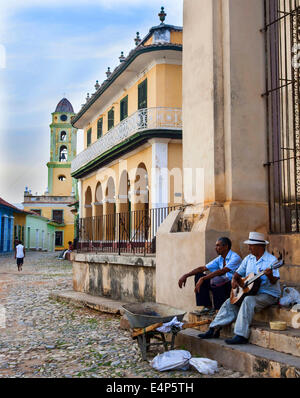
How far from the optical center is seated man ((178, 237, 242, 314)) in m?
6.09

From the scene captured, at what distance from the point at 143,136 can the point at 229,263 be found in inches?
447

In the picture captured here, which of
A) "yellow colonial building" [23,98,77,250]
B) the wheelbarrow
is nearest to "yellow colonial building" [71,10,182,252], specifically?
the wheelbarrow

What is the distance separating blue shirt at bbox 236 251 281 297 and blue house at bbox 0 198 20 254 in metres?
34.6

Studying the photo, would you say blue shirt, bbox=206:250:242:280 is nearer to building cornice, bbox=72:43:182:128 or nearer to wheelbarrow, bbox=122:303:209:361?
wheelbarrow, bbox=122:303:209:361

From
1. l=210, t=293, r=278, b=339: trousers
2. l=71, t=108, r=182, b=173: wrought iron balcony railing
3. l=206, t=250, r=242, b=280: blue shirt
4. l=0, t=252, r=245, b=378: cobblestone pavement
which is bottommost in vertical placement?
l=0, t=252, r=245, b=378: cobblestone pavement

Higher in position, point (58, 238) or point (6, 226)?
point (6, 226)

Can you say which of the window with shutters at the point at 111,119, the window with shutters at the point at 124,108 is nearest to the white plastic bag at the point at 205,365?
the window with shutters at the point at 124,108

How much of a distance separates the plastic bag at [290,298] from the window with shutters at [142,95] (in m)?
13.7

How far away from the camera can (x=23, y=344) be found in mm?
6945

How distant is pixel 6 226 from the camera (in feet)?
138

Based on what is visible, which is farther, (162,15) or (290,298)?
(162,15)

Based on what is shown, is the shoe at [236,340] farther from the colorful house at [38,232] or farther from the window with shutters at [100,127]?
the colorful house at [38,232]

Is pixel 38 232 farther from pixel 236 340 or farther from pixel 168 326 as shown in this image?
pixel 236 340

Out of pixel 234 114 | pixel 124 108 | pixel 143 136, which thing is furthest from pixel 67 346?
pixel 124 108
